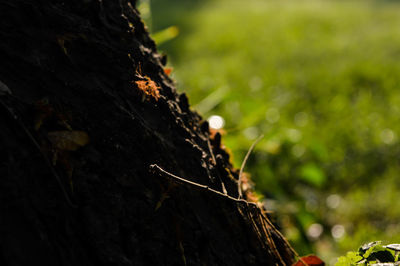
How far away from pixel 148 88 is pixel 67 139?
0.26 m

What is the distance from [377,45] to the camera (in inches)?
291

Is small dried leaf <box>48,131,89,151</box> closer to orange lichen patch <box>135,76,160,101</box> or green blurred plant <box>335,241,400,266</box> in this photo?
orange lichen patch <box>135,76,160,101</box>

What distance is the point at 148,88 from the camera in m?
1.07

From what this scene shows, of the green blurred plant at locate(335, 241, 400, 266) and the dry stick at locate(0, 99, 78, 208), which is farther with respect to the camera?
the green blurred plant at locate(335, 241, 400, 266)

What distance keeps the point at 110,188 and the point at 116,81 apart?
10.7 inches

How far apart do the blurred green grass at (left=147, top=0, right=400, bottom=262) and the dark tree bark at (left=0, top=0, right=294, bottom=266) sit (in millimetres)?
585

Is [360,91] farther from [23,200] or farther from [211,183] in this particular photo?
[23,200]

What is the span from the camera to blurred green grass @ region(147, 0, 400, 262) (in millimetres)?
2679

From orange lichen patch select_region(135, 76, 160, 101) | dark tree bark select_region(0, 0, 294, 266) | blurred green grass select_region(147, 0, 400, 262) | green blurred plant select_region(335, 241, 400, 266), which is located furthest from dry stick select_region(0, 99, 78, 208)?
blurred green grass select_region(147, 0, 400, 262)

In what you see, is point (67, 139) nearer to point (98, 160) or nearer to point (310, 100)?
point (98, 160)

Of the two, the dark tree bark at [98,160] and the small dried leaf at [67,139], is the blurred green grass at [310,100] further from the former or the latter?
the small dried leaf at [67,139]

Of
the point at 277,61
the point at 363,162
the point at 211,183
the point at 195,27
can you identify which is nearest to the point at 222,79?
the point at 277,61

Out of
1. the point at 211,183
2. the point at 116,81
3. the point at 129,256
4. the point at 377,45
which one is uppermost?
the point at 377,45

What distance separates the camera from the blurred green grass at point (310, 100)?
2.68m
